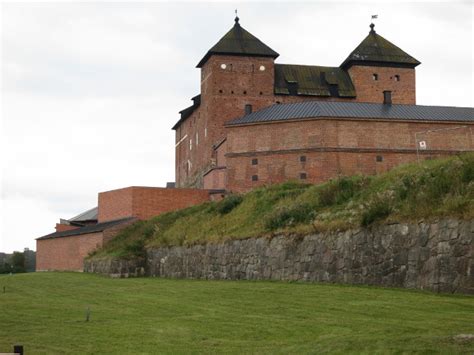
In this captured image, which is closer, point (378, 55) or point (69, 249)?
point (69, 249)

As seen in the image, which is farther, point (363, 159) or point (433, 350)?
point (363, 159)

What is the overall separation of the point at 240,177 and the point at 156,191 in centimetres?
790

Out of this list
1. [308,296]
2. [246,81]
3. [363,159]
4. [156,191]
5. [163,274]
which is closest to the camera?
[308,296]

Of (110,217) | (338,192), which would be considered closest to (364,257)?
(338,192)

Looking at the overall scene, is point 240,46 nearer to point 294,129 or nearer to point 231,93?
point 231,93

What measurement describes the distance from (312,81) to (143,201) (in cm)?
2450

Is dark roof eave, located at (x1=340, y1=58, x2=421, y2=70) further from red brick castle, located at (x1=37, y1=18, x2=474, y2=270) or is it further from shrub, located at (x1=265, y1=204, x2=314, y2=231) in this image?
shrub, located at (x1=265, y1=204, x2=314, y2=231)

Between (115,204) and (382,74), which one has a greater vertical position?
(382,74)

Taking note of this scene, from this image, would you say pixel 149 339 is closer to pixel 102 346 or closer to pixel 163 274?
pixel 102 346

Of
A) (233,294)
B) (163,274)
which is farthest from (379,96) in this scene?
(233,294)

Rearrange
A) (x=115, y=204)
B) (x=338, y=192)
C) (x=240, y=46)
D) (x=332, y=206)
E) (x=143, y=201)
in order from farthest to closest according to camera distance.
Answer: (x=240, y=46)
(x=115, y=204)
(x=143, y=201)
(x=338, y=192)
(x=332, y=206)

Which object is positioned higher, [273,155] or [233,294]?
[273,155]

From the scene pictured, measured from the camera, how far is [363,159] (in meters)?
48.6

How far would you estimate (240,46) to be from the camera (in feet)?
201
